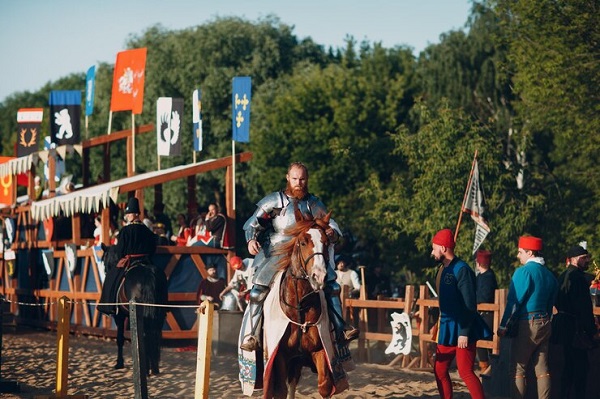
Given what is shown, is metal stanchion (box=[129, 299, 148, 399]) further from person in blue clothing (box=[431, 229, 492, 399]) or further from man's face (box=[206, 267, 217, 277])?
man's face (box=[206, 267, 217, 277])

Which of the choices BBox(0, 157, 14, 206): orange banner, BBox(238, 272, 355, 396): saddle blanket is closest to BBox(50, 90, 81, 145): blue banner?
BBox(0, 157, 14, 206): orange banner

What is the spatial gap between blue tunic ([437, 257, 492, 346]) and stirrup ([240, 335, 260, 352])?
192 centimetres

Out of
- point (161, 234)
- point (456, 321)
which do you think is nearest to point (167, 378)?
point (456, 321)

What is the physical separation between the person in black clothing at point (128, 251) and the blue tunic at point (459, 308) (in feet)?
20.7

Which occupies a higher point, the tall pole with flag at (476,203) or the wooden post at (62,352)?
the tall pole with flag at (476,203)

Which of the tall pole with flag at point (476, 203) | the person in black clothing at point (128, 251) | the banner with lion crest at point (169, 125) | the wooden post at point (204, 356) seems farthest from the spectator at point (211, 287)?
the wooden post at point (204, 356)

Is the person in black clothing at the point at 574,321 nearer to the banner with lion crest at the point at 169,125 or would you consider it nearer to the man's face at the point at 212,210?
the man's face at the point at 212,210

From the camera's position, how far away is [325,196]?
4631 centimetres

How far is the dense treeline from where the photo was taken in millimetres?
29609

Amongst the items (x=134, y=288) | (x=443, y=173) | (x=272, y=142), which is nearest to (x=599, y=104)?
(x=443, y=173)

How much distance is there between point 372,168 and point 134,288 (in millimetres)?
29910

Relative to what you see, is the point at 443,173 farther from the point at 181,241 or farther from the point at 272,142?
the point at 272,142

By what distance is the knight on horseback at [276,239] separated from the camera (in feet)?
35.8

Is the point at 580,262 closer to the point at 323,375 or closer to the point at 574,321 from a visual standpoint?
the point at 574,321
